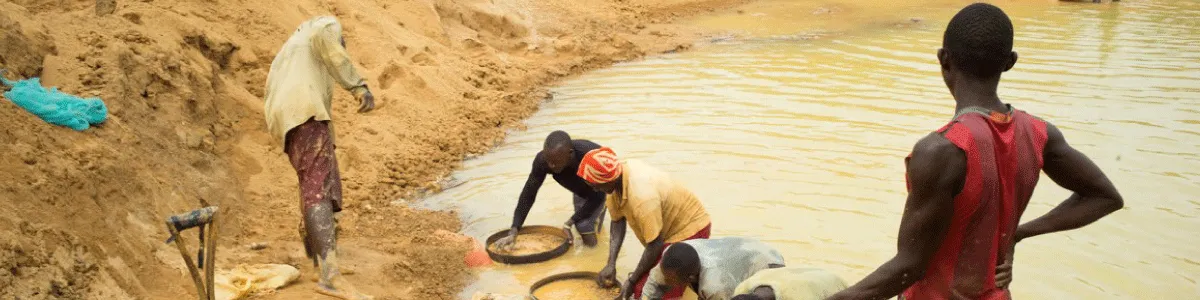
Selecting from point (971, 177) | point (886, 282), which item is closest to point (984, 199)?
point (971, 177)

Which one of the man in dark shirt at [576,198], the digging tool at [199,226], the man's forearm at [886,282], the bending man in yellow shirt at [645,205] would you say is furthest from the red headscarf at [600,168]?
the man's forearm at [886,282]

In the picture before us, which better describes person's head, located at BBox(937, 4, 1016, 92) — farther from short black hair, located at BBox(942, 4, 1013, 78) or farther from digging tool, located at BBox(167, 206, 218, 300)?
digging tool, located at BBox(167, 206, 218, 300)

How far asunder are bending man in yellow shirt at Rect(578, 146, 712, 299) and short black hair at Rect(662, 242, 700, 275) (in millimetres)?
318

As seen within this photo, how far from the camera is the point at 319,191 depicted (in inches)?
190

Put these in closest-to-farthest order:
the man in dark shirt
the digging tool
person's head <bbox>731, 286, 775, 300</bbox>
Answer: the digging tool → person's head <bbox>731, 286, 775, 300</bbox> → the man in dark shirt

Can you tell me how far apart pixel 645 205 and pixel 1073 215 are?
2.50m

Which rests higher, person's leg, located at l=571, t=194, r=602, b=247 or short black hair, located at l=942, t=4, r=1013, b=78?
short black hair, located at l=942, t=4, r=1013, b=78

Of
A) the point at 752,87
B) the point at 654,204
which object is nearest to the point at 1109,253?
the point at 654,204

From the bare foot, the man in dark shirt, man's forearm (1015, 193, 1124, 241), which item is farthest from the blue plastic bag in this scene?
man's forearm (1015, 193, 1124, 241)

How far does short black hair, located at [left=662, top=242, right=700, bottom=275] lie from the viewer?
14.3 feet

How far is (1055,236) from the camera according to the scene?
5980mm

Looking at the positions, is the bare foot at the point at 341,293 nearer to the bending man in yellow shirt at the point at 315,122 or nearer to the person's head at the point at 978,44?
the bending man in yellow shirt at the point at 315,122

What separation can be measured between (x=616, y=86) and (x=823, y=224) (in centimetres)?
495

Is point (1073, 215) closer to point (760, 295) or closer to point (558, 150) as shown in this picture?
point (760, 295)
